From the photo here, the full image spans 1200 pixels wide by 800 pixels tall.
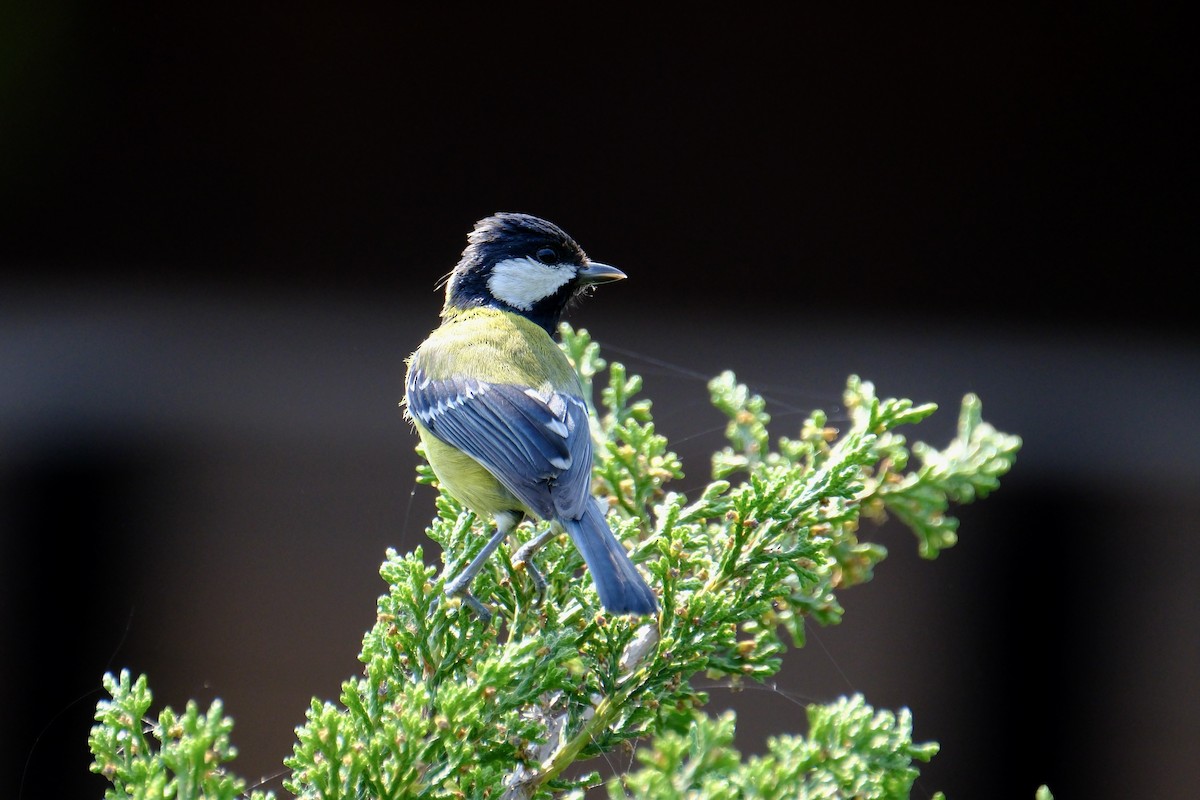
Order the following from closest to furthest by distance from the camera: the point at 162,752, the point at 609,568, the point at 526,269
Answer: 1. the point at 162,752
2. the point at 609,568
3. the point at 526,269

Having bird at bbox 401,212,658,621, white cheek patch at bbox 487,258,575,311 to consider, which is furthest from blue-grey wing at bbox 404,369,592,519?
white cheek patch at bbox 487,258,575,311

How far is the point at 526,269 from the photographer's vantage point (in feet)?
4.61

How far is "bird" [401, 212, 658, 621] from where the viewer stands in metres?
0.96

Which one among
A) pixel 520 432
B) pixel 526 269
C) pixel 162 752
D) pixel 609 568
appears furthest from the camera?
pixel 526 269

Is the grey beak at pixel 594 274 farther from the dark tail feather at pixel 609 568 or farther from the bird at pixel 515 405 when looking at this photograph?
the dark tail feather at pixel 609 568

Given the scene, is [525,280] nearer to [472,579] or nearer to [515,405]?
[515,405]

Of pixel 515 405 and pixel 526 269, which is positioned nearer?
pixel 515 405

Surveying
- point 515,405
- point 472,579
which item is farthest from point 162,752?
point 515,405

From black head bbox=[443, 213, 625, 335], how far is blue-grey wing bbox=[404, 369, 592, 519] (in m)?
0.20

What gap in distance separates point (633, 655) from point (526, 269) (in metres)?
0.64

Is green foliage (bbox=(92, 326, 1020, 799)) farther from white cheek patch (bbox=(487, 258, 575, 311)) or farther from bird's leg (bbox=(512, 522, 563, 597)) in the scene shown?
white cheek patch (bbox=(487, 258, 575, 311))

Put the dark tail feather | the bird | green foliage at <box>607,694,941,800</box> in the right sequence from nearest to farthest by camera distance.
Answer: green foliage at <box>607,694,941,800</box>
the dark tail feather
the bird

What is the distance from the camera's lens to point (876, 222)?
7.16 ft

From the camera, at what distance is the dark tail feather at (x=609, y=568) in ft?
2.70
